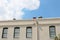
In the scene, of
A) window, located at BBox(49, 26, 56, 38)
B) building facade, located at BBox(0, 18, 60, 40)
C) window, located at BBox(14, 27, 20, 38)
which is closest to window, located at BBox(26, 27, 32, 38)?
building facade, located at BBox(0, 18, 60, 40)

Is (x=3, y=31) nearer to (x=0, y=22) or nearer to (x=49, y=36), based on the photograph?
(x=0, y=22)

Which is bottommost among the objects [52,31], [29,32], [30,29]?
[29,32]

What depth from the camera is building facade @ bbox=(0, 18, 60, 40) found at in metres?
24.0

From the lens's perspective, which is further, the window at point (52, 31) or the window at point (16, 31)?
the window at point (16, 31)

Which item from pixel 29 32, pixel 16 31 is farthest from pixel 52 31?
pixel 16 31

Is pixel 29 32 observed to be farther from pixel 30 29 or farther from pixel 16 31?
pixel 16 31

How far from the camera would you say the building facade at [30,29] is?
24.0 metres

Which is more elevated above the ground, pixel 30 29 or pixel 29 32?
pixel 30 29

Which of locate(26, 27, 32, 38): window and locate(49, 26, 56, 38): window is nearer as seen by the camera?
locate(49, 26, 56, 38): window

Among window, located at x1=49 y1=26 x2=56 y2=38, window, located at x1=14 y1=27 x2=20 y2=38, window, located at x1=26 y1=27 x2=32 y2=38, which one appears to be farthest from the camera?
window, located at x1=14 y1=27 x2=20 y2=38

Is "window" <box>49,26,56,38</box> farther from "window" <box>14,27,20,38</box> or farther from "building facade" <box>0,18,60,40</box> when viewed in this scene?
"window" <box>14,27,20,38</box>

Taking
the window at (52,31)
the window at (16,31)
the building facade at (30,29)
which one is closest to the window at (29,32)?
the building facade at (30,29)

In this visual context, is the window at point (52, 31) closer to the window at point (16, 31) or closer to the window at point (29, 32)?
the window at point (29, 32)

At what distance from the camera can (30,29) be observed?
2492 cm
